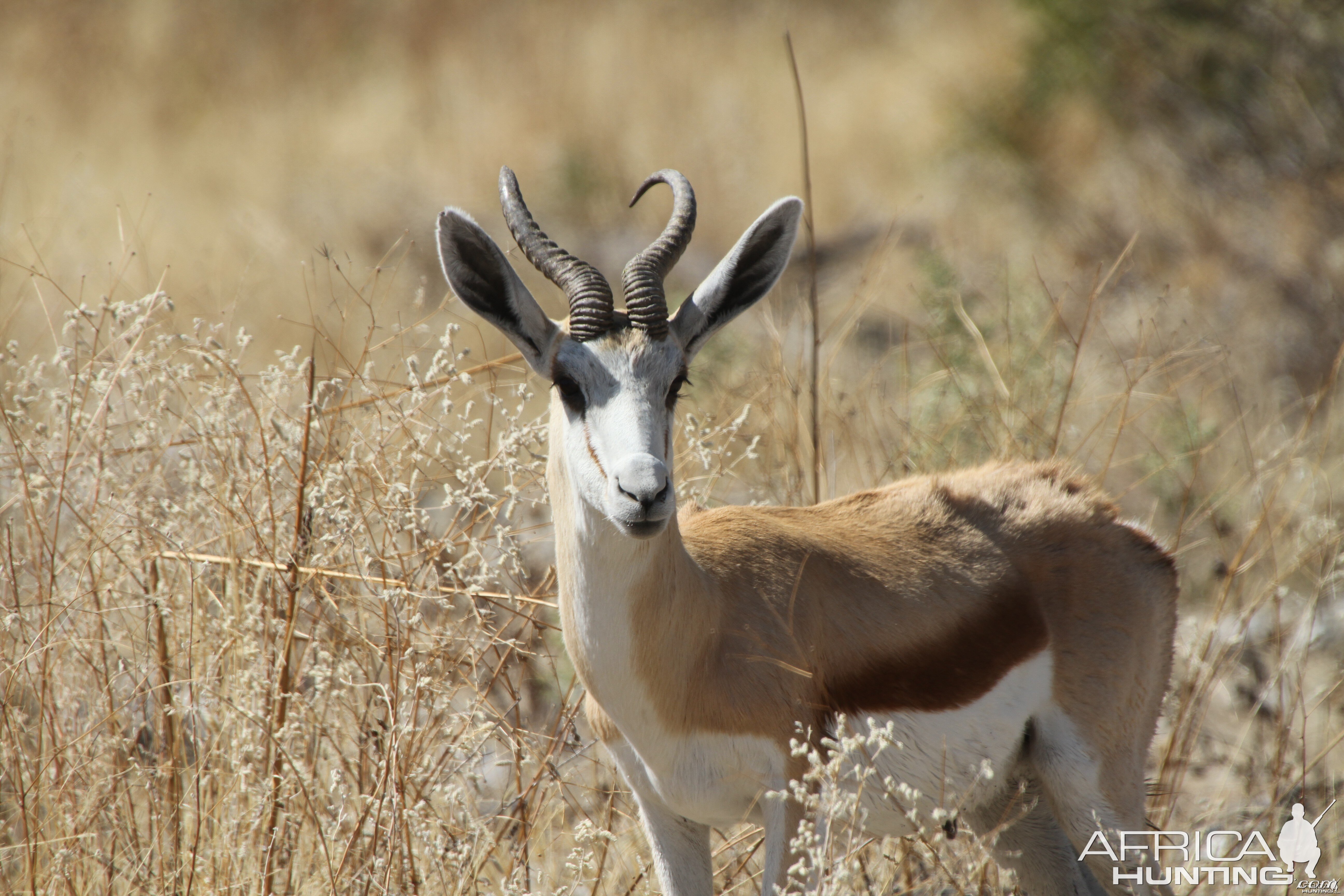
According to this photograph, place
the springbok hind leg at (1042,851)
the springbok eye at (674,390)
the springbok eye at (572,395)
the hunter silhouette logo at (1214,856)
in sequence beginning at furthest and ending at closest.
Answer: the springbok hind leg at (1042,851), the hunter silhouette logo at (1214,856), the springbok eye at (674,390), the springbok eye at (572,395)

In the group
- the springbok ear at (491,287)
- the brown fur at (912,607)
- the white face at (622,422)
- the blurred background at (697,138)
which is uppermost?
the blurred background at (697,138)

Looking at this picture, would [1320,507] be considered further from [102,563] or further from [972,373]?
[102,563]

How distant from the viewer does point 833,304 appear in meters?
13.4

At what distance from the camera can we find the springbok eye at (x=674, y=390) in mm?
3488

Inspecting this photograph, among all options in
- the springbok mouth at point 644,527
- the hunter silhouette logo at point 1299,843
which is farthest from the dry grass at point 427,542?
the springbok mouth at point 644,527

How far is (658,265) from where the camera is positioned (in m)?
3.55

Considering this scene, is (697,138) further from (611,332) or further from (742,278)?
(611,332)

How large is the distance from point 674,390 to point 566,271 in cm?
49

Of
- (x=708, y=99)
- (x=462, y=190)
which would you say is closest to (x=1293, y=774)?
(x=462, y=190)

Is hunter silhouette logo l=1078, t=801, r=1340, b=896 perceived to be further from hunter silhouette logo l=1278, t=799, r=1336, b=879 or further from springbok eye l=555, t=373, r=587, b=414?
springbok eye l=555, t=373, r=587, b=414

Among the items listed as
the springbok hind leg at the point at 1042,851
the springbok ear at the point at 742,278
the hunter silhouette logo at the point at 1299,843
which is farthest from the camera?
the hunter silhouette logo at the point at 1299,843

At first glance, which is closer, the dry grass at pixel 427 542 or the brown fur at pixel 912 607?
the brown fur at pixel 912 607

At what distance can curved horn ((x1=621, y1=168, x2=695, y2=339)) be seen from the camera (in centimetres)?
344

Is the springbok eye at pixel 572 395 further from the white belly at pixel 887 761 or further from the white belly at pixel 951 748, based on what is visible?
the white belly at pixel 951 748
